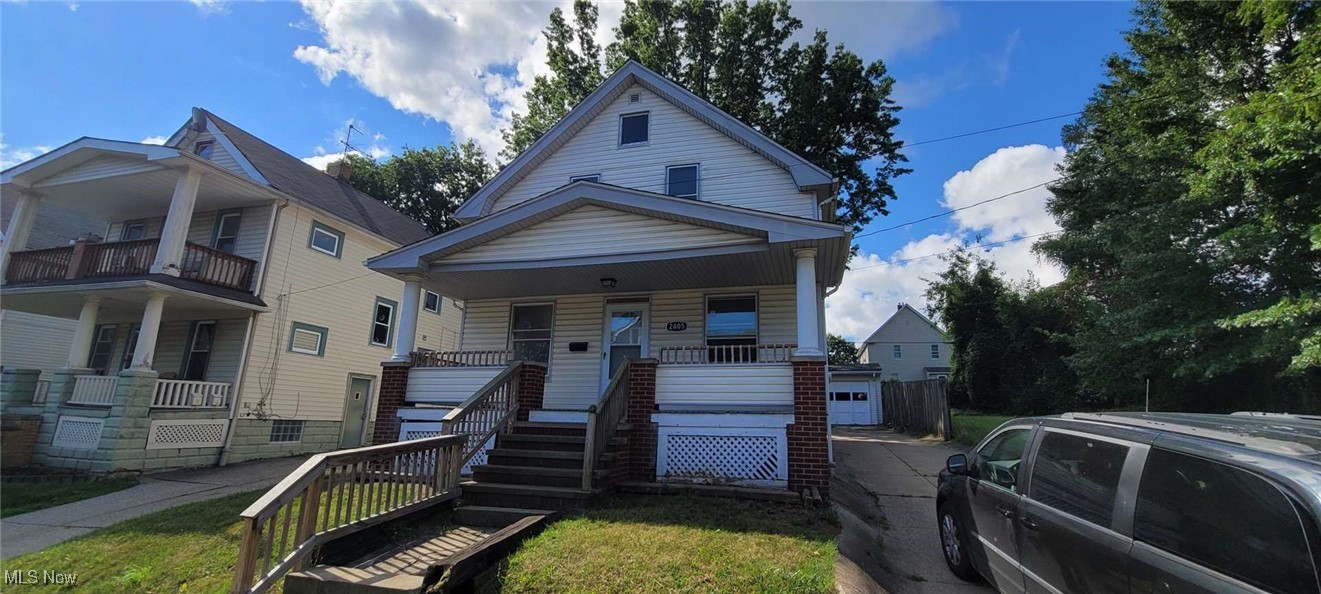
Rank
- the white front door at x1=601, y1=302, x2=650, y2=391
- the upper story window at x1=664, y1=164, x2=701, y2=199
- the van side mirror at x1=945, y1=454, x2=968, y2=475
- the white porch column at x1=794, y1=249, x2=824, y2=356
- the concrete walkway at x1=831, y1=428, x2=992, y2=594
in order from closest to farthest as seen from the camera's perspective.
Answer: the concrete walkway at x1=831, y1=428, x2=992, y2=594
the van side mirror at x1=945, y1=454, x2=968, y2=475
the white porch column at x1=794, y1=249, x2=824, y2=356
the white front door at x1=601, y1=302, x2=650, y2=391
the upper story window at x1=664, y1=164, x2=701, y2=199

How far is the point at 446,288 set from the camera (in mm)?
10672

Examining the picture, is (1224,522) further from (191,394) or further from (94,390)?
(94,390)

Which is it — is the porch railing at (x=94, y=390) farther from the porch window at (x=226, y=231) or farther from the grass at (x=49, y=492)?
the porch window at (x=226, y=231)

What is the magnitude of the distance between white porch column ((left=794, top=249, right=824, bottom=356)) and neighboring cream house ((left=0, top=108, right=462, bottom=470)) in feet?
23.2

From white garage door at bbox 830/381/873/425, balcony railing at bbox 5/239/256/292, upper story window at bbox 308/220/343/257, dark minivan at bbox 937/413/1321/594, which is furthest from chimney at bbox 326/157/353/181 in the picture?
white garage door at bbox 830/381/873/425

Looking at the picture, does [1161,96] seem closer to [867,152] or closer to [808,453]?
[867,152]

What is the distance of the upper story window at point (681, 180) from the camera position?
1168 centimetres

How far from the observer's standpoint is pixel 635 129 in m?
12.5

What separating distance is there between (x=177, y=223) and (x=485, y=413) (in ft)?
32.2

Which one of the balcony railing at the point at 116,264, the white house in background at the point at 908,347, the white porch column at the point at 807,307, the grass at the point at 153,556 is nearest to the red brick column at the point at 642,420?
the white porch column at the point at 807,307

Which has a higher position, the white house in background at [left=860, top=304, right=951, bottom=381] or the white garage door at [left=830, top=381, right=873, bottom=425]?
the white house in background at [left=860, top=304, right=951, bottom=381]

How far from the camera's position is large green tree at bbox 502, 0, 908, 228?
19969 mm

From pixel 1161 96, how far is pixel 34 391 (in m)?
30.7

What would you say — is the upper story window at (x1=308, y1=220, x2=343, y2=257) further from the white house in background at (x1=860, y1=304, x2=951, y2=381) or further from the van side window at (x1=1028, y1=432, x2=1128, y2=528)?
the white house in background at (x1=860, y1=304, x2=951, y2=381)
